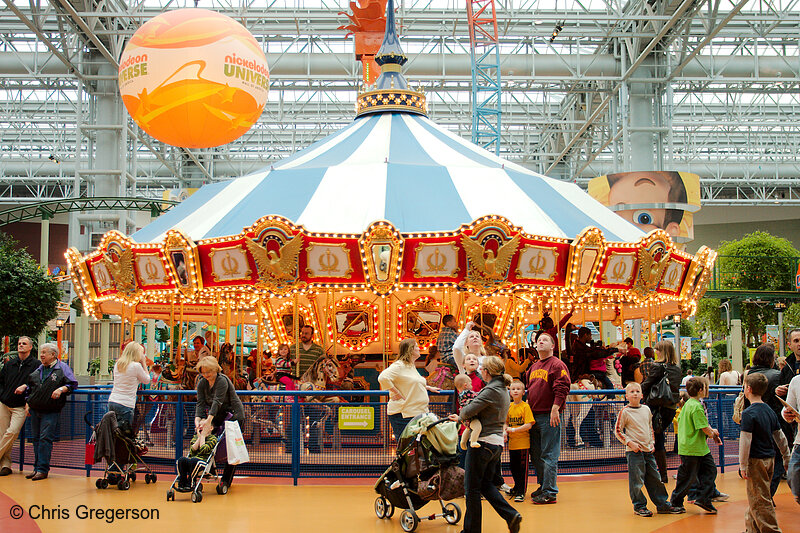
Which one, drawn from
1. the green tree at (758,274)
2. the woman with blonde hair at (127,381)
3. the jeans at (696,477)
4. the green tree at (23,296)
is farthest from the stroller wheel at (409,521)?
the green tree at (758,274)

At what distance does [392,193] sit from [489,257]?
75.6 inches

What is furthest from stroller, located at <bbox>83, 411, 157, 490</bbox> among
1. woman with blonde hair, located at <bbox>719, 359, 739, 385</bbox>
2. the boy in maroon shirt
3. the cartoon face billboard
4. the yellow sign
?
Result: the cartoon face billboard

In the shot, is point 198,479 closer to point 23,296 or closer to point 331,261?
point 331,261

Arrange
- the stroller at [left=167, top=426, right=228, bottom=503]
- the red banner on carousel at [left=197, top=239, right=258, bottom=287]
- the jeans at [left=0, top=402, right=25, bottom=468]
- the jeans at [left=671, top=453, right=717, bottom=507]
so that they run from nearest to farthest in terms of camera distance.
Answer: the jeans at [left=671, top=453, right=717, bottom=507] → the stroller at [left=167, top=426, right=228, bottom=503] → the jeans at [left=0, top=402, right=25, bottom=468] → the red banner on carousel at [left=197, top=239, right=258, bottom=287]

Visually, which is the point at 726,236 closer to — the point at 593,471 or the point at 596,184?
the point at 596,184

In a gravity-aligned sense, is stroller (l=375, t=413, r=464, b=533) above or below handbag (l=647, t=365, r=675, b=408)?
below

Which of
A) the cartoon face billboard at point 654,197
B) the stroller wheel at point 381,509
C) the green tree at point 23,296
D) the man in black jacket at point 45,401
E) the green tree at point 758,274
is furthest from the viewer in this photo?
the green tree at point 758,274

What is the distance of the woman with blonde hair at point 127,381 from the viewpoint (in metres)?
7.96

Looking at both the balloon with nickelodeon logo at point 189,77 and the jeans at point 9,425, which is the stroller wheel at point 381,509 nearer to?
the jeans at point 9,425

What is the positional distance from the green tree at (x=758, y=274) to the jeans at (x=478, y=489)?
82.8 feet

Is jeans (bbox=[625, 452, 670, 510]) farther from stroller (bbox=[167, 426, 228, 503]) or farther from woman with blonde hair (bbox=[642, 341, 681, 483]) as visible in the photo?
stroller (bbox=[167, 426, 228, 503])

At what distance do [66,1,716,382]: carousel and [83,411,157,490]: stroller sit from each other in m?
2.57

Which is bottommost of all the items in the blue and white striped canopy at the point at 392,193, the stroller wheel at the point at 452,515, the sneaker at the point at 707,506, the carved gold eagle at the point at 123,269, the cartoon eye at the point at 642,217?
the sneaker at the point at 707,506

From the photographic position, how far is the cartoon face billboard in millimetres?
21594
